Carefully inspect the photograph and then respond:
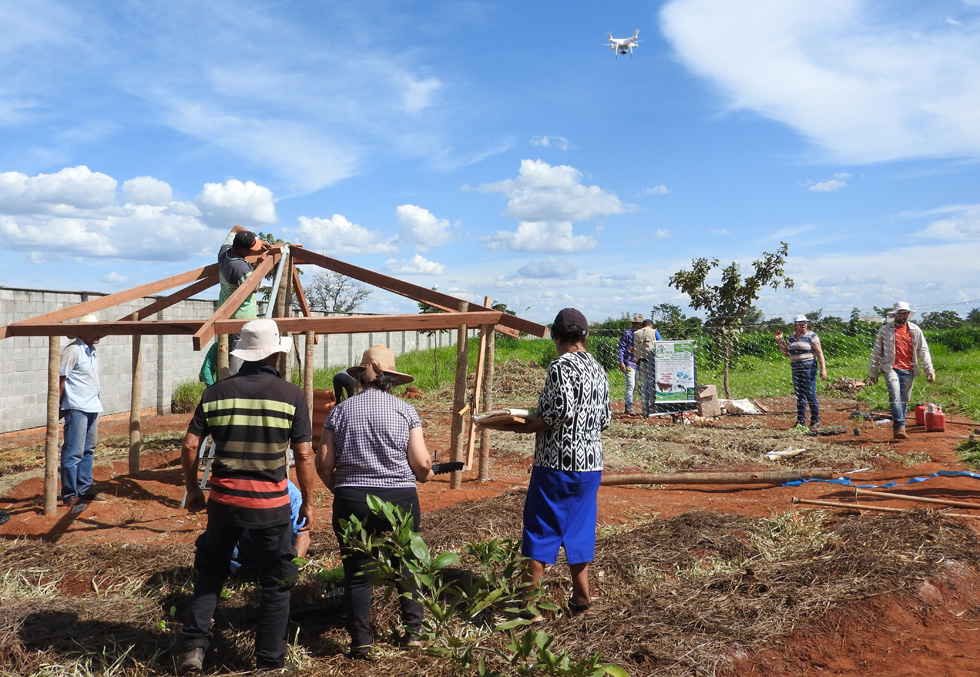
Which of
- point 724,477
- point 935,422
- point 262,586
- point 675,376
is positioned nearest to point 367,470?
point 262,586

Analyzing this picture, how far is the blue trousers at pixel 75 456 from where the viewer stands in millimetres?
6332

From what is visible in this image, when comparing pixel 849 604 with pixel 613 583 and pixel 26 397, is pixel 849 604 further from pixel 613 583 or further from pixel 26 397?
pixel 26 397

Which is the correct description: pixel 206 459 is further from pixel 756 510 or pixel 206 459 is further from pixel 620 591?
pixel 756 510

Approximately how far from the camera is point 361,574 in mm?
3307

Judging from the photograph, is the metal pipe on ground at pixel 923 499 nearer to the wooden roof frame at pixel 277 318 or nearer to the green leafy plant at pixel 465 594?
the wooden roof frame at pixel 277 318

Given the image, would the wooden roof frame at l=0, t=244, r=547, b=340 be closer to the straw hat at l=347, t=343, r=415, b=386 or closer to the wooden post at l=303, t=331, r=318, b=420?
the wooden post at l=303, t=331, r=318, b=420

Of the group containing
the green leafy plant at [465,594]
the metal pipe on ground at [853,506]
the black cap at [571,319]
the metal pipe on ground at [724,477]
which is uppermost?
the black cap at [571,319]

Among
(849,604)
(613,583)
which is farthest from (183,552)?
(849,604)

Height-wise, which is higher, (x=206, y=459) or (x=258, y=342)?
(x=258, y=342)

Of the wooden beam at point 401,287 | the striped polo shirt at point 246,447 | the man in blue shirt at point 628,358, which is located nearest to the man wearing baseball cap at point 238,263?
the wooden beam at point 401,287

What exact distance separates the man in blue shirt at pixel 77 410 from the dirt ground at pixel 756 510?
20cm

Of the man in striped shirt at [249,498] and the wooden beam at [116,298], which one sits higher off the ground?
the wooden beam at [116,298]

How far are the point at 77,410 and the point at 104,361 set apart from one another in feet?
22.1

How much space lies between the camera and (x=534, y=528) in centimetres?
370
